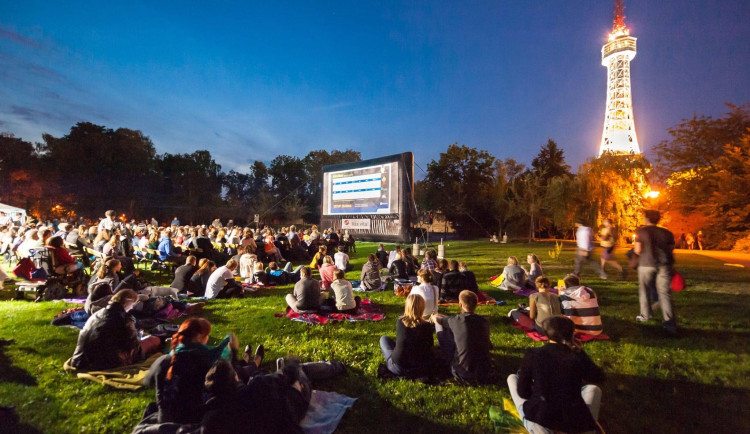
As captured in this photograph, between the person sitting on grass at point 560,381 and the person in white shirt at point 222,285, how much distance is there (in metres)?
6.74

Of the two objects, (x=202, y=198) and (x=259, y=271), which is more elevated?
(x=202, y=198)

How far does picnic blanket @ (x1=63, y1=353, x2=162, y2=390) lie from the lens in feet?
11.7

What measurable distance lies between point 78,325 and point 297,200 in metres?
38.4

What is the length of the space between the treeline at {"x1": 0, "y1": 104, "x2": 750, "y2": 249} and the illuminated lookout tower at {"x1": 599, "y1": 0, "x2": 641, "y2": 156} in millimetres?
25799

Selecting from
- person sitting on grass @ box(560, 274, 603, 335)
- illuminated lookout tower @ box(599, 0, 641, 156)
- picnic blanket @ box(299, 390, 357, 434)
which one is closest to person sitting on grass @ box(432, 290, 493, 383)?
picnic blanket @ box(299, 390, 357, 434)

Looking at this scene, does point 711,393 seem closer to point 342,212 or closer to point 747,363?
point 747,363

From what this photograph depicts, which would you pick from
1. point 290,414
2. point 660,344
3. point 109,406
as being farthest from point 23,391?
point 660,344

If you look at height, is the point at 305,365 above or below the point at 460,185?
below

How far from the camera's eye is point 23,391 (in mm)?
3494

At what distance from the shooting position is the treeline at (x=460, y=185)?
15.7 metres

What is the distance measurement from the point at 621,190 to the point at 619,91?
50.4 m

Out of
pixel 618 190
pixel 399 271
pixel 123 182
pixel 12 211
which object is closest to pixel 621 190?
pixel 618 190

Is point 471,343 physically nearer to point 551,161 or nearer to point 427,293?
point 427,293

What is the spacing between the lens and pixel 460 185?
36156 millimetres
